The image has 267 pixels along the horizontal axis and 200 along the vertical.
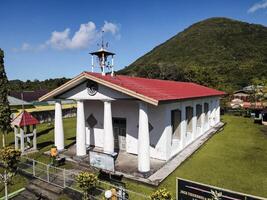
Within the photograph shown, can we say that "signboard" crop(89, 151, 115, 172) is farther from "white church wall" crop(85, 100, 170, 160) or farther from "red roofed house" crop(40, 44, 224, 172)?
"white church wall" crop(85, 100, 170, 160)

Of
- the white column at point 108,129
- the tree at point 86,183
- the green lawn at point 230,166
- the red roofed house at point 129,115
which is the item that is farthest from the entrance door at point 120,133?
the tree at point 86,183

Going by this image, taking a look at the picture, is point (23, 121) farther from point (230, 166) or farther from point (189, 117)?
point (230, 166)

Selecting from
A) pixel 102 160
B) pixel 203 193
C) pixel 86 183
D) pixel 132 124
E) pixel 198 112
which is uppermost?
pixel 198 112

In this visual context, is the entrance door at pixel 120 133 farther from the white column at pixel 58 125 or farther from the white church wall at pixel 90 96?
the white column at pixel 58 125

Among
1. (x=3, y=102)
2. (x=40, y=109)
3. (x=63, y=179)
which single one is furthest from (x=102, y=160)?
(x=40, y=109)

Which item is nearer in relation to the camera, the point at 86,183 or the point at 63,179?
the point at 86,183

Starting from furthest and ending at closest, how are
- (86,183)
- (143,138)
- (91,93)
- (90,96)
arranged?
(90,96), (91,93), (143,138), (86,183)

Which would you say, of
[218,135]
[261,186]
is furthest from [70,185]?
[218,135]

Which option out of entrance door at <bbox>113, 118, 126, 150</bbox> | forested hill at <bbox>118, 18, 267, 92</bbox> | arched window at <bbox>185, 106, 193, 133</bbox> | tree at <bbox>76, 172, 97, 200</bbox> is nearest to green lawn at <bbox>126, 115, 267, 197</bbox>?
arched window at <bbox>185, 106, 193, 133</bbox>
